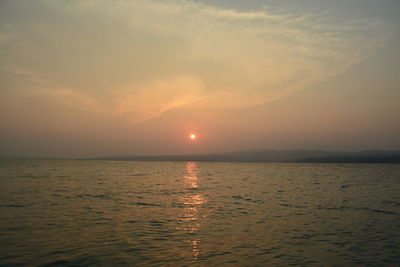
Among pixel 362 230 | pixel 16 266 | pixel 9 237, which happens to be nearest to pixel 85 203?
pixel 9 237

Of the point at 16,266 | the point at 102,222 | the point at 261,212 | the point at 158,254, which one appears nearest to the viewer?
the point at 16,266

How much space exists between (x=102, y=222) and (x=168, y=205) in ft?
33.0

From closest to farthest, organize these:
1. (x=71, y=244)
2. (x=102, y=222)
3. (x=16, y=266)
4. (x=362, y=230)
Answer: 1. (x=16, y=266)
2. (x=71, y=244)
3. (x=362, y=230)
4. (x=102, y=222)

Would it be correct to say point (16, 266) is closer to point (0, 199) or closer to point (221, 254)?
point (221, 254)

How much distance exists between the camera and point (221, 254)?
15586mm

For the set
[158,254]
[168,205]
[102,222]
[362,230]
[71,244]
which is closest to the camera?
[158,254]

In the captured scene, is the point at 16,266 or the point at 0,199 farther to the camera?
the point at 0,199

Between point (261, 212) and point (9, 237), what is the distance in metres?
20.2

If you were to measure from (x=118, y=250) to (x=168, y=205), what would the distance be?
1617cm

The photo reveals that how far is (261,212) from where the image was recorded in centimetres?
2838

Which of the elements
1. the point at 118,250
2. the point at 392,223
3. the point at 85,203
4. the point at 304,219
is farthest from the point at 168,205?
the point at 392,223

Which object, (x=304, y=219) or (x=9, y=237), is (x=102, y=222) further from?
(x=304, y=219)

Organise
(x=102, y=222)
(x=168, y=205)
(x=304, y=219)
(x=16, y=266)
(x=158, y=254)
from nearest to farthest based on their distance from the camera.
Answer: (x=16, y=266) → (x=158, y=254) → (x=102, y=222) → (x=304, y=219) → (x=168, y=205)

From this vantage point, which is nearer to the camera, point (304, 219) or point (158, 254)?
point (158, 254)
